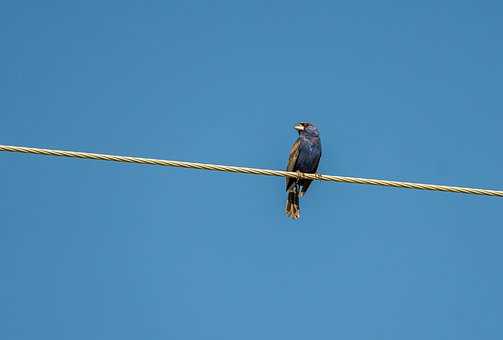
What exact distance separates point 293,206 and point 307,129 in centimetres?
140

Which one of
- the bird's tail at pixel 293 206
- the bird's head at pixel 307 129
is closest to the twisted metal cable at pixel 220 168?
the bird's tail at pixel 293 206

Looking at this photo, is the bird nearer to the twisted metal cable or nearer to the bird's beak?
the bird's beak

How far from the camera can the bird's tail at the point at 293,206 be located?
43.6 ft

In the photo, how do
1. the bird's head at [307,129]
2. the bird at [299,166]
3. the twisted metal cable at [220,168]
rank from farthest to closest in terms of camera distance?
the bird's head at [307,129], the bird at [299,166], the twisted metal cable at [220,168]

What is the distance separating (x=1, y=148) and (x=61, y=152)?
53 cm

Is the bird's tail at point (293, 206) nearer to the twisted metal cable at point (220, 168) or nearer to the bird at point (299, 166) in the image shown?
the bird at point (299, 166)

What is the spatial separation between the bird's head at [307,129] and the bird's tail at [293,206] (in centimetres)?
113

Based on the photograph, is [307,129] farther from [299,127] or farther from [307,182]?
[307,182]

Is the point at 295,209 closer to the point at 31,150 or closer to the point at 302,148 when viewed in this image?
the point at 302,148

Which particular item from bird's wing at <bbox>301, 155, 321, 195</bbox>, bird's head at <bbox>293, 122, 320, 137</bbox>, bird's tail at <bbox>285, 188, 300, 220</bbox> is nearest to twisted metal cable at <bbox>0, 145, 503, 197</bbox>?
bird's wing at <bbox>301, 155, 321, 195</bbox>

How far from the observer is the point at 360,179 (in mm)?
8969

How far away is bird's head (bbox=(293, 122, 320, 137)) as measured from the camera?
14016mm

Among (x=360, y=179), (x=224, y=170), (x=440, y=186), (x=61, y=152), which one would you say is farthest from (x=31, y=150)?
(x=440, y=186)

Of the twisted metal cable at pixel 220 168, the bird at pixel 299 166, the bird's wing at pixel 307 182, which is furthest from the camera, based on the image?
the bird at pixel 299 166
